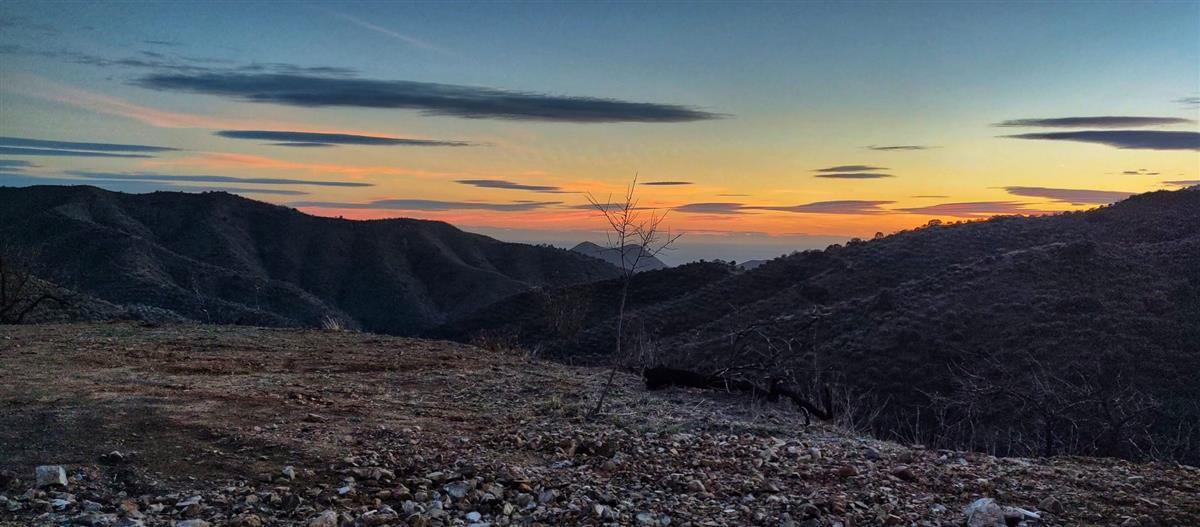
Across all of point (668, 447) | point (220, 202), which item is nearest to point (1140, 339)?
point (668, 447)

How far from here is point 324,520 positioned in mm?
4059

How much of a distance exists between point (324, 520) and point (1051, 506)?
4100 millimetres

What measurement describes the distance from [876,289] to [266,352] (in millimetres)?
23122

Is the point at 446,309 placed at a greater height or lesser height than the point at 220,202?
lesser

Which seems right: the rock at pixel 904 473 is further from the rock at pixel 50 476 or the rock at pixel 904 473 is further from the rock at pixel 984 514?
the rock at pixel 50 476

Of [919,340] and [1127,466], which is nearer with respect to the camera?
[1127,466]

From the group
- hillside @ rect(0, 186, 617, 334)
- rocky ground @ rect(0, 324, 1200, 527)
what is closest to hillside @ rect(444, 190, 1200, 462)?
rocky ground @ rect(0, 324, 1200, 527)

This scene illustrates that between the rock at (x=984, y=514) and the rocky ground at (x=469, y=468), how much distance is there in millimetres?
10

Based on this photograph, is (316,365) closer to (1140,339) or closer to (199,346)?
(199,346)

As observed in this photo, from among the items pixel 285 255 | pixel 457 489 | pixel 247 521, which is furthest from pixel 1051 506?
pixel 285 255

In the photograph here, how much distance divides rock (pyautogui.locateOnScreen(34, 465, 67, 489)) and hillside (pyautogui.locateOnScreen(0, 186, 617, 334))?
37.5 m

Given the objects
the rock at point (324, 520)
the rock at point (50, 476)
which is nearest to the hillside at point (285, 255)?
the rock at point (50, 476)

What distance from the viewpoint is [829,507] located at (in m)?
4.48

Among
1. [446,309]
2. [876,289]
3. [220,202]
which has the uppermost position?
[220,202]
